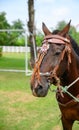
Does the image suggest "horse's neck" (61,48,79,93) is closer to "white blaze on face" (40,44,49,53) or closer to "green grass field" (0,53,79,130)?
"white blaze on face" (40,44,49,53)

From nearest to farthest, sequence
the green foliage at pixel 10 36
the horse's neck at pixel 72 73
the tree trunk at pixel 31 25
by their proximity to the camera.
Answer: the horse's neck at pixel 72 73
the tree trunk at pixel 31 25
the green foliage at pixel 10 36

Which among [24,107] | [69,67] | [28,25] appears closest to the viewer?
[69,67]

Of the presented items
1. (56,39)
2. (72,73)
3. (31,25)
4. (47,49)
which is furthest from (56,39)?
(31,25)

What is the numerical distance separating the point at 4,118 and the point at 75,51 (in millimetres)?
3551

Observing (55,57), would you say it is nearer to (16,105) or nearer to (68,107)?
(68,107)

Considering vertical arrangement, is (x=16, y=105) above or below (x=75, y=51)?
below

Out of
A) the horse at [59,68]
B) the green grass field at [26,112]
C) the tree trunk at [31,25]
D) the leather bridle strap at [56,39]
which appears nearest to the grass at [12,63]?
the tree trunk at [31,25]

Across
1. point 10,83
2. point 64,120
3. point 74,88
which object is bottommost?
point 10,83

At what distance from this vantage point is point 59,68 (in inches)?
136

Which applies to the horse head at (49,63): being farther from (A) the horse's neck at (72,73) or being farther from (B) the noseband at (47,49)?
(A) the horse's neck at (72,73)

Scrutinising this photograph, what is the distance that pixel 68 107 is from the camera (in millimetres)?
4023

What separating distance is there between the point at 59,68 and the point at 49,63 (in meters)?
0.14

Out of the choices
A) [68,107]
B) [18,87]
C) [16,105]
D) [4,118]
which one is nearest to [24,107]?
[16,105]

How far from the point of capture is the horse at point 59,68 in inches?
132
